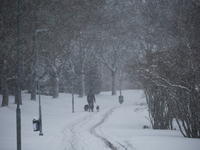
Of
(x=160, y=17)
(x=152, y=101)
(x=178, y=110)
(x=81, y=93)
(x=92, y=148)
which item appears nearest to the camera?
(x=92, y=148)

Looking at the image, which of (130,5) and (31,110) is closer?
(31,110)

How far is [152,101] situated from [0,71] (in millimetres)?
15379

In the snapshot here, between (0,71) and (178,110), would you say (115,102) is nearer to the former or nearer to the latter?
(0,71)

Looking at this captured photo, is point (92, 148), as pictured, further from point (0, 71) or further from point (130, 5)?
point (130, 5)

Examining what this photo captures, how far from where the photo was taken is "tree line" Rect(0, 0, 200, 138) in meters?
11.4

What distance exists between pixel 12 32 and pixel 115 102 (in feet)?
75.9

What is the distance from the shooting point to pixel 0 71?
23.5 meters

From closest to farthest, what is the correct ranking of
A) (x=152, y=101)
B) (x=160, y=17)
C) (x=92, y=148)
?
(x=92, y=148) → (x=152, y=101) → (x=160, y=17)

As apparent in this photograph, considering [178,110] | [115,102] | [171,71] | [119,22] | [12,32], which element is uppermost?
[119,22]

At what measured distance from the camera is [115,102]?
4109 cm

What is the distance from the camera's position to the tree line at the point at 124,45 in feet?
37.4

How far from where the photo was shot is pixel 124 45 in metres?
43.8

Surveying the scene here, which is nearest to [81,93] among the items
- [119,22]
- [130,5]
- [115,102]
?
[115,102]

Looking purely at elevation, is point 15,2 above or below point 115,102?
above
